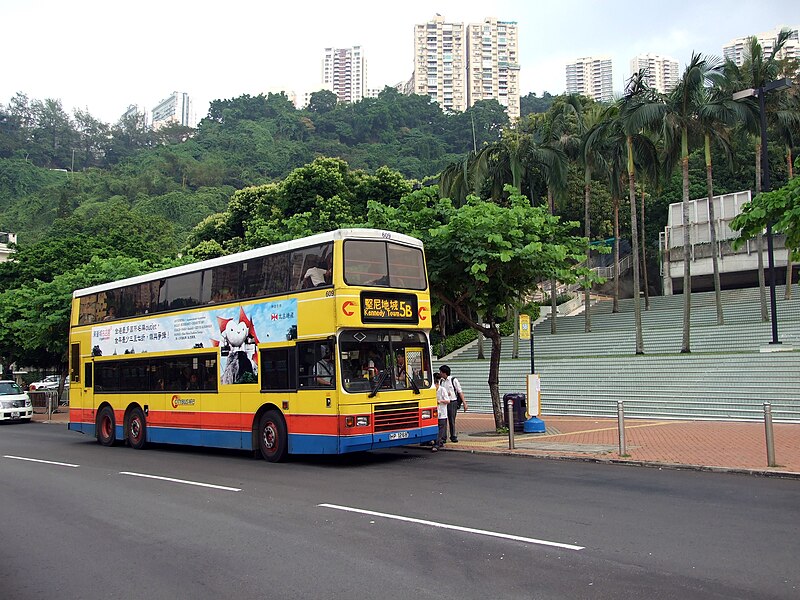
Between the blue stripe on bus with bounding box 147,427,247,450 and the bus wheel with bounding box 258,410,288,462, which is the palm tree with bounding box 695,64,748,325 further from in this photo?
the blue stripe on bus with bounding box 147,427,247,450

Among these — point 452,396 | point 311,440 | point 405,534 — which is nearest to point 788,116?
point 452,396

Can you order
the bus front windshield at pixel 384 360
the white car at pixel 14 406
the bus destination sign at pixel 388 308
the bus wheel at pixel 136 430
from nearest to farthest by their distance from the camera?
the bus front windshield at pixel 384 360 → the bus destination sign at pixel 388 308 → the bus wheel at pixel 136 430 → the white car at pixel 14 406

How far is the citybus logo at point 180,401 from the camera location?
1672cm

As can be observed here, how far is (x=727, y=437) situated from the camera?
15.8 metres

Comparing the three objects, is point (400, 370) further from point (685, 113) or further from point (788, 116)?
point (788, 116)

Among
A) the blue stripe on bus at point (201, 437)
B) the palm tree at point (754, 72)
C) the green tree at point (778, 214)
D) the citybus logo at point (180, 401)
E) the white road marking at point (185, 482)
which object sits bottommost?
the white road marking at point (185, 482)

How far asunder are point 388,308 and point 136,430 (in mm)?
9024

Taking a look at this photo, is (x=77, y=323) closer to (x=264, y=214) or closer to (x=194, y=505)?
(x=194, y=505)

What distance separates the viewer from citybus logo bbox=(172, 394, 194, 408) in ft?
54.9

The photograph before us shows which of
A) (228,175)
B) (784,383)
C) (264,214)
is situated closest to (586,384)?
(784,383)

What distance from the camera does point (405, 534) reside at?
7852mm

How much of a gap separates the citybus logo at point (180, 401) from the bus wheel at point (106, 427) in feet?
11.4

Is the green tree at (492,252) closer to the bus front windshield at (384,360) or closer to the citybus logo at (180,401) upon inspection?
the bus front windshield at (384,360)

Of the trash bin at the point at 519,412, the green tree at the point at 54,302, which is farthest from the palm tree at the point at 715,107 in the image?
the green tree at the point at 54,302
